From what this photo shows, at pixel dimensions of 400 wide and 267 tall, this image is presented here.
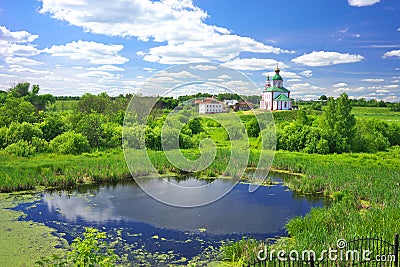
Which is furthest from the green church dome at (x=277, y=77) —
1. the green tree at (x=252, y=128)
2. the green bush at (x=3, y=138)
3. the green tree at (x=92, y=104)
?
the green bush at (x=3, y=138)

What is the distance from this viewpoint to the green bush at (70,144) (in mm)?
21453

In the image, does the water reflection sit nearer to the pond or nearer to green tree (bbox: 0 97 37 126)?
the pond

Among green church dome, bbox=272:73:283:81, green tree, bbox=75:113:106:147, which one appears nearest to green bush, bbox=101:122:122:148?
green tree, bbox=75:113:106:147

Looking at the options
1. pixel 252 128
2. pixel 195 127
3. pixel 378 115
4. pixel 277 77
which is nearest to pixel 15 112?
pixel 195 127

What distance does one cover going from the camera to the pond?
344 inches

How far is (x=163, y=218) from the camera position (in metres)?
10.9

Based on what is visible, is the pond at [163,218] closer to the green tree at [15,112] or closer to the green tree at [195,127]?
the green tree at [195,127]

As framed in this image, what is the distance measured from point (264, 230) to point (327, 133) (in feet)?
54.1

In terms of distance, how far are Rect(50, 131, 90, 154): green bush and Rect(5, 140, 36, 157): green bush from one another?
1.26 meters

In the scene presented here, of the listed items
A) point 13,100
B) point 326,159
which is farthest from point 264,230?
point 13,100

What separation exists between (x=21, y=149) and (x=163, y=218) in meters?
12.8

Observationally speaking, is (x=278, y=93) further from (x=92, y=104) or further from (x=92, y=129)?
(x=92, y=129)

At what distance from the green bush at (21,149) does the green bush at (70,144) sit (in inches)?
49.7

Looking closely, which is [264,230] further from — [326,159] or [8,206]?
[326,159]
